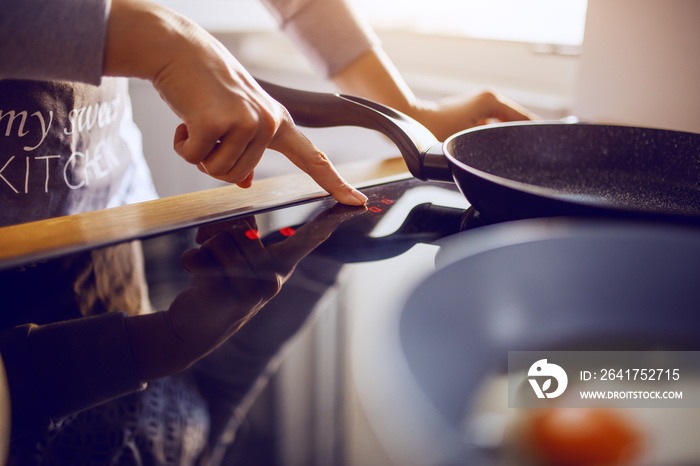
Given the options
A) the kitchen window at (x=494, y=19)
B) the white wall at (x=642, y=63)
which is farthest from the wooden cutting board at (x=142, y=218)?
the kitchen window at (x=494, y=19)

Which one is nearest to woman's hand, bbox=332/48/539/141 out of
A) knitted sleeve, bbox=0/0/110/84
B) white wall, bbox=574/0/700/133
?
white wall, bbox=574/0/700/133

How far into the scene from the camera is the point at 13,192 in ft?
1.54

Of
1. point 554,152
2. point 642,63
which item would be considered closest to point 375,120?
point 554,152

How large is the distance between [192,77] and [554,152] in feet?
1.13

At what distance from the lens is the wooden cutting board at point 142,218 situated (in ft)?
1.04

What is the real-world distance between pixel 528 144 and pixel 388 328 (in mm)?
334

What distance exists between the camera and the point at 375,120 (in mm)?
458

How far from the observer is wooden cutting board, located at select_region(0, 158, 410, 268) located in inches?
12.5

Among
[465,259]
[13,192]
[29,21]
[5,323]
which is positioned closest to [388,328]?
[465,259]

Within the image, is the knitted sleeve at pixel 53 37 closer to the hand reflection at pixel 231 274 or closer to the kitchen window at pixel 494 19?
the hand reflection at pixel 231 274

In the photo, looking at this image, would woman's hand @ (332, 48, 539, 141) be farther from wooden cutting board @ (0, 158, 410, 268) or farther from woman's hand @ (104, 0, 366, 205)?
woman's hand @ (104, 0, 366, 205)

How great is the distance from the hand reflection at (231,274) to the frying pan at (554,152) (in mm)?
101

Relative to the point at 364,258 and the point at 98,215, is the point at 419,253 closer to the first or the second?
the point at 364,258

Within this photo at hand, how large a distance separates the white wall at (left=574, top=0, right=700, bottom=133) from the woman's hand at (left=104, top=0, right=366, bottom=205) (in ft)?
1.50
